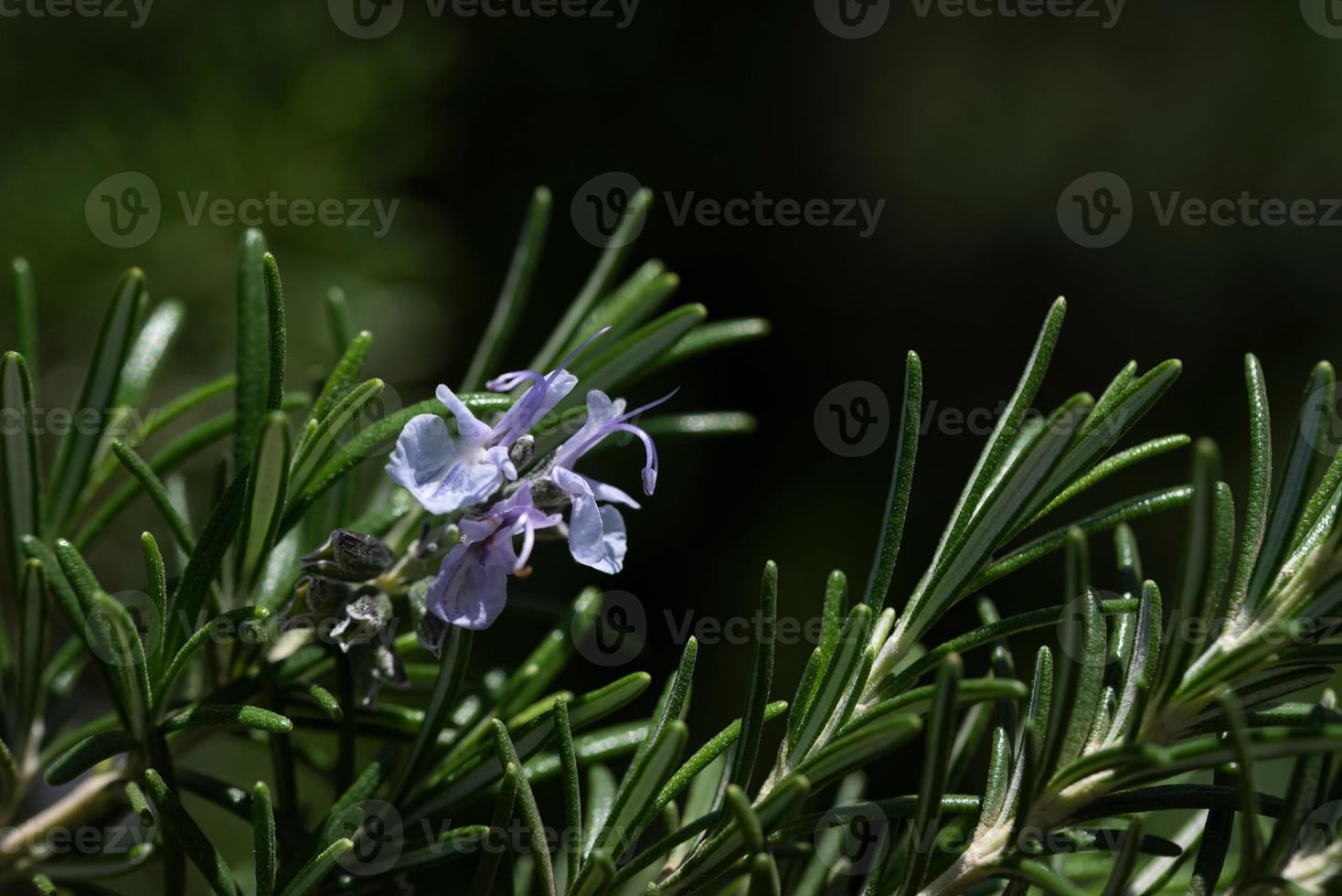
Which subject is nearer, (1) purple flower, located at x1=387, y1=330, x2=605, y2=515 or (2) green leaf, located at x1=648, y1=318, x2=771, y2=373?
(1) purple flower, located at x1=387, y1=330, x2=605, y2=515

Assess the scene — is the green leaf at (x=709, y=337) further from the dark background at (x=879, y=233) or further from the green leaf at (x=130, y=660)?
the dark background at (x=879, y=233)

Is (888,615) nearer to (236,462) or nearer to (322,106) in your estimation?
(236,462)

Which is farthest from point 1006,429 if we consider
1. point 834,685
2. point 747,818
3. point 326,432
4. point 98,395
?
point 98,395

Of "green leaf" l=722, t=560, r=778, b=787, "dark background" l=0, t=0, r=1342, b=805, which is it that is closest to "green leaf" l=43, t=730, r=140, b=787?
"green leaf" l=722, t=560, r=778, b=787

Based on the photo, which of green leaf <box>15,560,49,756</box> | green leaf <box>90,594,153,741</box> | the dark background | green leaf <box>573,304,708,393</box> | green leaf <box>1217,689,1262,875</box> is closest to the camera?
green leaf <box>1217,689,1262,875</box>

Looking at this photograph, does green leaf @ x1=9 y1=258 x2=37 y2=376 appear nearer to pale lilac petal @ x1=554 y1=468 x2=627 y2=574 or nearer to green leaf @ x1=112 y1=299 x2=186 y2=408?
green leaf @ x1=112 y1=299 x2=186 y2=408

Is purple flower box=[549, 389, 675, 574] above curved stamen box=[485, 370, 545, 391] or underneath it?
→ underneath
